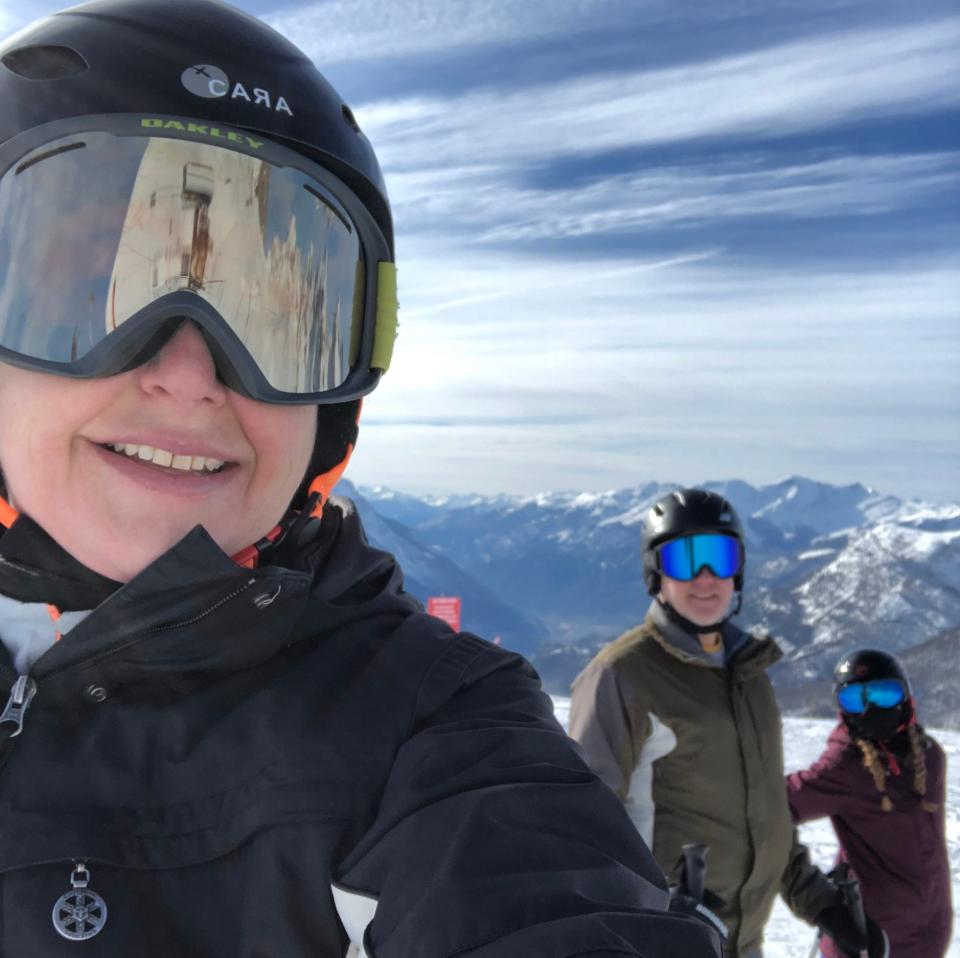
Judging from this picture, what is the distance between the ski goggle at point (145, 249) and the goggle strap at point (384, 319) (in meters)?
0.24

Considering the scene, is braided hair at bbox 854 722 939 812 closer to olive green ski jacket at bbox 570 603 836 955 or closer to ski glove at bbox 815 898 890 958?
ski glove at bbox 815 898 890 958

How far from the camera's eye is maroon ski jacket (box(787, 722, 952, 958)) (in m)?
4.42

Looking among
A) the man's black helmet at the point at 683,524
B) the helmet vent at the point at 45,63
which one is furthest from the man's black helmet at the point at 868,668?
the helmet vent at the point at 45,63

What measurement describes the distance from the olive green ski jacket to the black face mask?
1.49m

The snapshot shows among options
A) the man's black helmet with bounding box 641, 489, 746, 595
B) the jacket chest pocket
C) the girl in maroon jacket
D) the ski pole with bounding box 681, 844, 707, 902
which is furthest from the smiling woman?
the girl in maroon jacket

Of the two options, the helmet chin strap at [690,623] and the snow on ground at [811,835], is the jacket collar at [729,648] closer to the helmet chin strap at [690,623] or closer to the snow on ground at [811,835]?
the helmet chin strap at [690,623]

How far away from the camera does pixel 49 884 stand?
102 centimetres

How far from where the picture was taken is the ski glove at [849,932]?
3988 mm

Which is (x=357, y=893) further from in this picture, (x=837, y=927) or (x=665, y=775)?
(x=837, y=927)

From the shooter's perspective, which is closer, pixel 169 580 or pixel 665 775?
pixel 169 580

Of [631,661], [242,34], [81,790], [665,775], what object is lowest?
[665,775]

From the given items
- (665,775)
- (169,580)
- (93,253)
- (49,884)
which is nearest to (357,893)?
(49,884)

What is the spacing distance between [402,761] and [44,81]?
46.4 inches

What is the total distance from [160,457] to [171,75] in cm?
64
